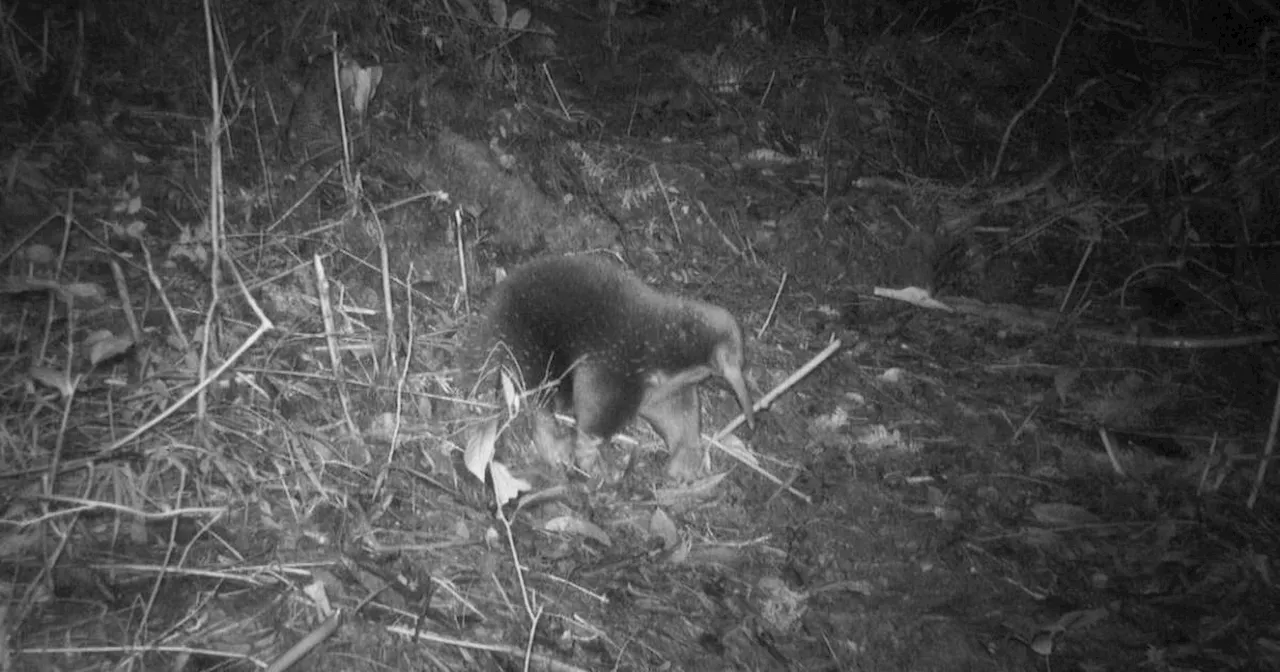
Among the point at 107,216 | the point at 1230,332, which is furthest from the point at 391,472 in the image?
the point at 1230,332

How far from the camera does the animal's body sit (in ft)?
12.2

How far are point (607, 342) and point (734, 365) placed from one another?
0.62m

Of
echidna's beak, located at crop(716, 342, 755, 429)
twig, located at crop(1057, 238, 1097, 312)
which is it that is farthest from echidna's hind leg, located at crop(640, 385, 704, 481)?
twig, located at crop(1057, 238, 1097, 312)

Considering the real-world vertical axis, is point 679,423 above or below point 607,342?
below

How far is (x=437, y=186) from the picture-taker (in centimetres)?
445

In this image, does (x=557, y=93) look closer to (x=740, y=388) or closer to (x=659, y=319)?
(x=659, y=319)

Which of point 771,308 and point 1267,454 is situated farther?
point 771,308

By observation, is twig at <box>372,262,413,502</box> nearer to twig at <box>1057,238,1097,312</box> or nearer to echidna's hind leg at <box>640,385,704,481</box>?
echidna's hind leg at <box>640,385,704,481</box>

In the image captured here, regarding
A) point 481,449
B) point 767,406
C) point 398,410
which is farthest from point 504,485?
point 767,406

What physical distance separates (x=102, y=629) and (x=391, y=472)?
3.50ft

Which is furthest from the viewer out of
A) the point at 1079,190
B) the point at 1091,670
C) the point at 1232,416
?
the point at 1079,190

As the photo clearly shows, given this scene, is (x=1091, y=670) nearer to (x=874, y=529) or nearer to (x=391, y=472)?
(x=874, y=529)

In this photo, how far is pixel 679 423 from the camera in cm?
393

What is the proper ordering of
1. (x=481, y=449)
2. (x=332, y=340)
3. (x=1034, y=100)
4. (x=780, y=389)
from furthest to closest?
1. (x=1034, y=100)
2. (x=780, y=389)
3. (x=332, y=340)
4. (x=481, y=449)
